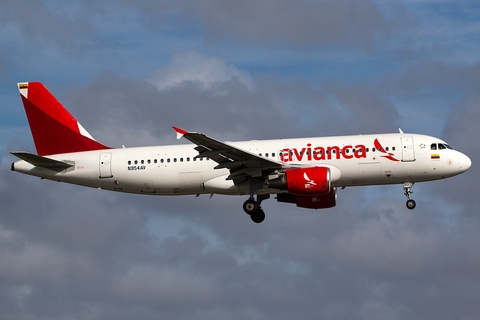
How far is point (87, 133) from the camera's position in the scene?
1665 inches

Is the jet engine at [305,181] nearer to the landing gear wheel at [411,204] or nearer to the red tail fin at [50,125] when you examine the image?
the landing gear wheel at [411,204]

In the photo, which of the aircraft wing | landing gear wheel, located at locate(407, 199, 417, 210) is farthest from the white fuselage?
landing gear wheel, located at locate(407, 199, 417, 210)

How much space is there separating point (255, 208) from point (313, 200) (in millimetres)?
4632

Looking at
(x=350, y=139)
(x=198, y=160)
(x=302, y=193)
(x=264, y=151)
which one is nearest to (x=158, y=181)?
(x=198, y=160)

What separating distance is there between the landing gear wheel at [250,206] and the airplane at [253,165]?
0.06 m

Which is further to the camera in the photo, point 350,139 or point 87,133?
point 87,133

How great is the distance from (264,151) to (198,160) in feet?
14.4

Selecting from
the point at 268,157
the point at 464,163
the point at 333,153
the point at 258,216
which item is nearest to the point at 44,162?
the point at 258,216

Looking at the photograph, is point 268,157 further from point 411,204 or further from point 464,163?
point 464,163

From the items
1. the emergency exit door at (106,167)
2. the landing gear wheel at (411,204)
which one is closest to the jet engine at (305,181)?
the landing gear wheel at (411,204)

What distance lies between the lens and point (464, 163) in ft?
123

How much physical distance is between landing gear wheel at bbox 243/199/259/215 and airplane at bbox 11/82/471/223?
6cm

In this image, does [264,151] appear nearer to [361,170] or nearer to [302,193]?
[302,193]

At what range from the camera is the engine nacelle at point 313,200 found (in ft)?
133
